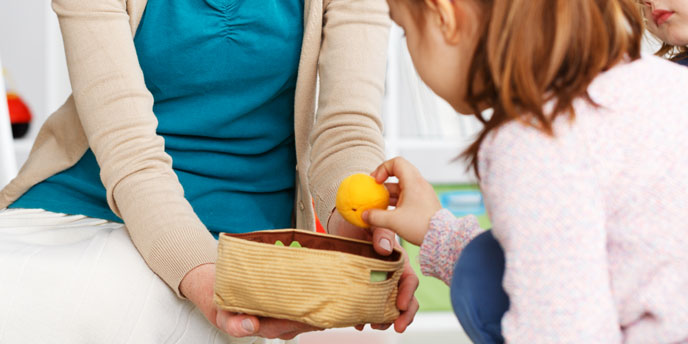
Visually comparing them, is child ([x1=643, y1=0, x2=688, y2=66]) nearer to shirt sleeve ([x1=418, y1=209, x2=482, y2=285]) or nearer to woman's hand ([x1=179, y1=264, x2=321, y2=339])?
shirt sleeve ([x1=418, y1=209, x2=482, y2=285])

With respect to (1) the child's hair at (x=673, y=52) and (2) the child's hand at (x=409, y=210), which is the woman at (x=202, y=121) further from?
(1) the child's hair at (x=673, y=52)

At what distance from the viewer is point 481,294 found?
2.46ft

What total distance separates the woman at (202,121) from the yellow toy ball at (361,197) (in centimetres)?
15

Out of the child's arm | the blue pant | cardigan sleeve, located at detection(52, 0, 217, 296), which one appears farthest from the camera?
cardigan sleeve, located at detection(52, 0, 217, 296)

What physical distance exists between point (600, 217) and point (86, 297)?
2.09 feet

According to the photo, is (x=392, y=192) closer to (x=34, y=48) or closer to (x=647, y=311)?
(x=647, y=311)

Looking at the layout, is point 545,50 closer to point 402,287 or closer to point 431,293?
point 402,287

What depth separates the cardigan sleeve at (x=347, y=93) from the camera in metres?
1.16

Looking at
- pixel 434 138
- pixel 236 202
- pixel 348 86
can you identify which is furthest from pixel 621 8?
pixel 434 138

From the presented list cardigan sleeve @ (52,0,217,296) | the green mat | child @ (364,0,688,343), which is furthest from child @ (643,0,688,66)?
the green mat

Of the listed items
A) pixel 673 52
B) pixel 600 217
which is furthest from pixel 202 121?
pixel 673 52

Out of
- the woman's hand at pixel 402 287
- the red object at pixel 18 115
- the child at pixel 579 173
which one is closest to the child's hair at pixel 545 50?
the child at pixel 579 173

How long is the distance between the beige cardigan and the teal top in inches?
1.5

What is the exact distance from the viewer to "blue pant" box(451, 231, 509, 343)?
74cm
